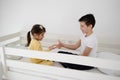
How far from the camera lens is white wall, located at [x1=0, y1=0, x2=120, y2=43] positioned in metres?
2.13

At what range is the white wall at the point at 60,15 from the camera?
2.13 m

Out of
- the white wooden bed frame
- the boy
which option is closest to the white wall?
the boy

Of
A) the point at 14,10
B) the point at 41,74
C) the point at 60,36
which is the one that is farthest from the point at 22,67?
the point at 14,10

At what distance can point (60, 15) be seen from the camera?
2365 mm

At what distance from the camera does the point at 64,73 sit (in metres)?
1.42

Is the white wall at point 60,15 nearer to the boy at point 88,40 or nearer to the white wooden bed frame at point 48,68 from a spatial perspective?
the boy at point 88,40

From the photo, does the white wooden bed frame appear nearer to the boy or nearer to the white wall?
the boy

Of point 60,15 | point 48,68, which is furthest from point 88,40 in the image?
point 60,15

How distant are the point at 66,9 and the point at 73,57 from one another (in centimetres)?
113

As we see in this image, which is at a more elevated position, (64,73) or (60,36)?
(60,36)

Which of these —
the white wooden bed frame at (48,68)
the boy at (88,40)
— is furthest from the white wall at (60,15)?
the white wooden bed frame at (48,68)

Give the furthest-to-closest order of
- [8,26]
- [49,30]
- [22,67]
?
[8,26]
[49,30]
[22,67]

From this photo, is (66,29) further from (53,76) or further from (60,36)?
(53,76)

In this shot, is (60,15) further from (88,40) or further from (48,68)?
(48,68)
